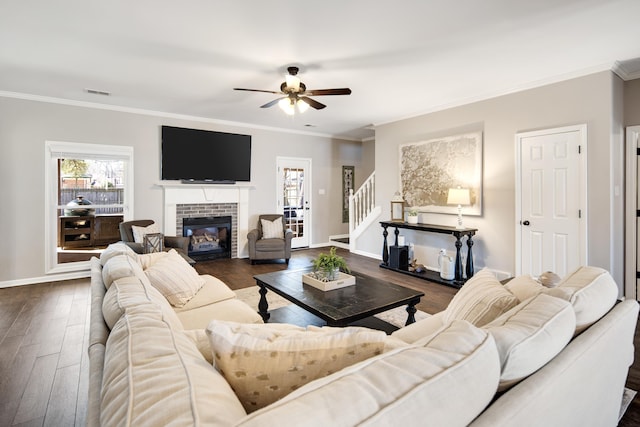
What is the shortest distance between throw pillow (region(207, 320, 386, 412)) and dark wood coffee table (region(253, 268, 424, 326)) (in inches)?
52.1

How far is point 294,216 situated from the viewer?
7219 mm

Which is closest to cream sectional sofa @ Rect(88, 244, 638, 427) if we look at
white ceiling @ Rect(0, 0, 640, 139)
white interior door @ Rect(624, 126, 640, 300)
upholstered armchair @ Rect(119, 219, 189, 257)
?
white ceiling @ Rect(0, 0, 640, 139)

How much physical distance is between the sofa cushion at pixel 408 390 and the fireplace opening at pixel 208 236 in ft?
18.4

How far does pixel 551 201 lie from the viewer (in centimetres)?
394

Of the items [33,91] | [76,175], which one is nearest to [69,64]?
[33,91]

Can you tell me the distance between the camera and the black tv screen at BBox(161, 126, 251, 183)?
18.1 feet

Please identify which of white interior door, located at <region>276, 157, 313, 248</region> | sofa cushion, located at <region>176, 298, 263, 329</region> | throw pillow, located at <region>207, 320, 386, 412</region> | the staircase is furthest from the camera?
white interior door, located at <region>276, 157, 313, 248</region>

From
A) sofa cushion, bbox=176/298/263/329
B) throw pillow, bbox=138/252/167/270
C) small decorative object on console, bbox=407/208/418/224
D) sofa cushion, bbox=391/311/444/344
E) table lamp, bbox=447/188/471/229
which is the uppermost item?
table lamp, bbox=447/188/471/229

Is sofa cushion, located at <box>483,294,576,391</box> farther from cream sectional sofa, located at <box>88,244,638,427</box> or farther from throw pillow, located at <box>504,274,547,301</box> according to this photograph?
throw pillow, located at <box>504,274,547,301</box>

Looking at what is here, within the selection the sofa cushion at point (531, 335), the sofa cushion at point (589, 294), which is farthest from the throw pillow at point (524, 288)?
the sofa cushion at point (531, 335)

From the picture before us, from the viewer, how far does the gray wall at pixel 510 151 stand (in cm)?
355

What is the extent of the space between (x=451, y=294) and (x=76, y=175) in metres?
5.61

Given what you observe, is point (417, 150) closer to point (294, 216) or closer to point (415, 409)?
point (294, 216)

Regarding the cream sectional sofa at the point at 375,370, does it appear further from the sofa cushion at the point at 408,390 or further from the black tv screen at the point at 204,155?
the black tv screen at the point at 204,155
